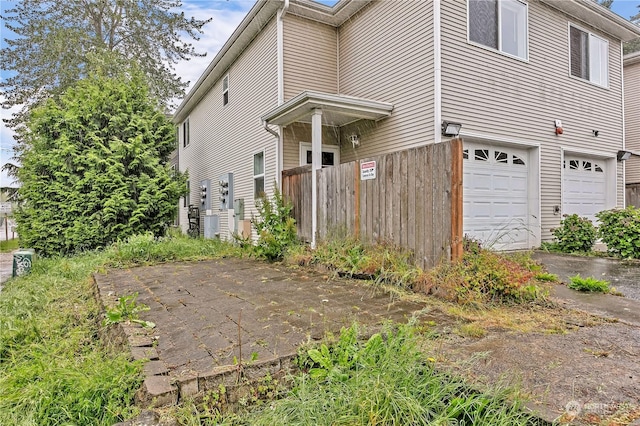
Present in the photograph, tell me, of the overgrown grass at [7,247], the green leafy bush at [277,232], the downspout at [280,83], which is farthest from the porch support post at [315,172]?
the overgrown grass at [7,247]

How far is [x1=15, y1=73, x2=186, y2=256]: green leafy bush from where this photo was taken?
26.0ft

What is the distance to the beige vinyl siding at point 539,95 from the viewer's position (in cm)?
627

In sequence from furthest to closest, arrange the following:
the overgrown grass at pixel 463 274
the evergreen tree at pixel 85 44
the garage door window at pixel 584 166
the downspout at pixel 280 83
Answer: the evergreen tree at pixel 85 44 < the garage door window at pixel 584 166 < the downspout at pixel 280 83 < the overgrown grass at pixel 463 274

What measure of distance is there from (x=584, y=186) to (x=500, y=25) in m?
4.43

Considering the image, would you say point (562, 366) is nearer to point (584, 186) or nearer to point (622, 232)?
point (622, 232)

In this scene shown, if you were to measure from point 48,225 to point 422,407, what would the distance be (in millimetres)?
9179

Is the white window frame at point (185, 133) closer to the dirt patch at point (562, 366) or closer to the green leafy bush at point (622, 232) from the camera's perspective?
the green leafy bush at point (622, 232)

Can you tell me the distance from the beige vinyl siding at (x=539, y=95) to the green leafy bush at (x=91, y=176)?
22.9 ft

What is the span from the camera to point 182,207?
1507cm

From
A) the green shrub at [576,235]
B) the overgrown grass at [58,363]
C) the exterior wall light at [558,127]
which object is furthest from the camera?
the exterior wall light at [558,127]

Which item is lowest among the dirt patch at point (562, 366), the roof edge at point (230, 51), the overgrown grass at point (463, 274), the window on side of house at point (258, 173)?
the dirt patch at point (562, 366)

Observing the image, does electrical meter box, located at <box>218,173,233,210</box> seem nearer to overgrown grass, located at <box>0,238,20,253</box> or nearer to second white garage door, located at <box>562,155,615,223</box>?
overgrown grass, located at <box>0,238,20,253</box>

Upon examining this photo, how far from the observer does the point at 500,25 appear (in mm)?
6871

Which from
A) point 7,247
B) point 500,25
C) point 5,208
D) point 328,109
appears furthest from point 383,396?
Result: point 7,247
